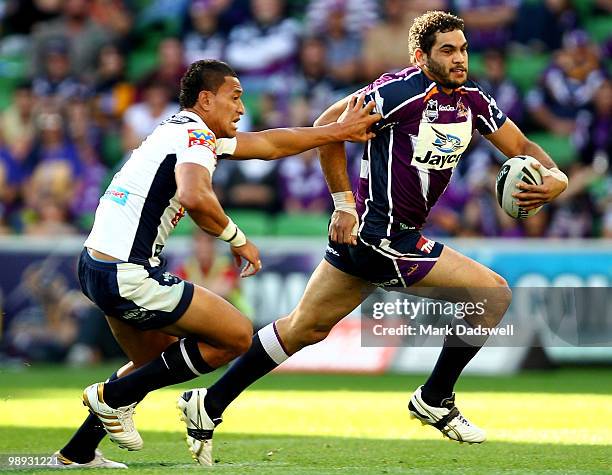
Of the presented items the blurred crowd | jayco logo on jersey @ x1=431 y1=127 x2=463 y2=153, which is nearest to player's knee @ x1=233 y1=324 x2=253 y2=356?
jayco logo on jersey @ x1=431 y1=127 x2=463 y2=153

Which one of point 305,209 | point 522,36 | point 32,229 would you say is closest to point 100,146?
point 32,229

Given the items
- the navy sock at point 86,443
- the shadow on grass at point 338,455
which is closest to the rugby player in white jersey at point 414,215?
the shadow on grass at point 338,455

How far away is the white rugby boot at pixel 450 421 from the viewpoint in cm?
762

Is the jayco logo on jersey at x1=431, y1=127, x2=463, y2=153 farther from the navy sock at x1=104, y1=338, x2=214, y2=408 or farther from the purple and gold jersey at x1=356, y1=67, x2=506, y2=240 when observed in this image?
the navy sock at x1=104, y1=338, x2=214, y2=408

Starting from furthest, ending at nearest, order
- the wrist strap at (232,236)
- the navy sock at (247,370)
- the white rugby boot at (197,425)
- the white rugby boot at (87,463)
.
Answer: the navy sock at (247,370) → the white rugby boot at (197,425) → the white rugby boot at (87,463) → the wrist strap at (232,236)

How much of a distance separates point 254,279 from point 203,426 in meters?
7.74

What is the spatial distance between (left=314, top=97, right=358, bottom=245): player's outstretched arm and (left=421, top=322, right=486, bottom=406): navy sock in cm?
93

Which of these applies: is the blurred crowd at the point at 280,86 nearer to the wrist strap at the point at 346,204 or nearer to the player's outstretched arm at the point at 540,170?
the player's outstretched arm at the point at 540,170

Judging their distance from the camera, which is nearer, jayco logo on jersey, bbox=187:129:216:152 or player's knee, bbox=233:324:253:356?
jayco logo on jersey, bbox=187:129:216:152

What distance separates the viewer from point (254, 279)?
48.7 feet

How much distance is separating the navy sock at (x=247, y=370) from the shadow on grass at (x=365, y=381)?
459cm

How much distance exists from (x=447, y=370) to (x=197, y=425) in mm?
1645

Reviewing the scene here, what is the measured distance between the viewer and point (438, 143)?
7.56m

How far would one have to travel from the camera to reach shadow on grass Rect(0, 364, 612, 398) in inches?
485
